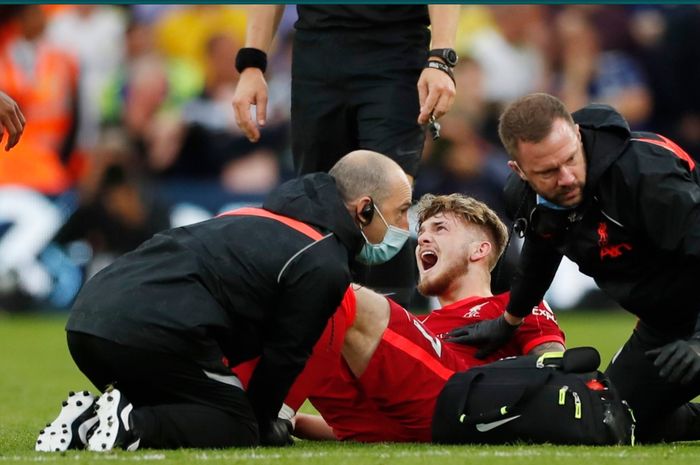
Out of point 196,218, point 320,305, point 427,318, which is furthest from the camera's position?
point 196,218

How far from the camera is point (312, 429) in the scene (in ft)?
20.3

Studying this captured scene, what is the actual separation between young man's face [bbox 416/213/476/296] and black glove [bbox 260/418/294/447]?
4.72 ft

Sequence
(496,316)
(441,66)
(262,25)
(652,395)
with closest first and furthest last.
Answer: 1. (652,395)
2. (441,66)
3. (496,316)
4. (262,25)

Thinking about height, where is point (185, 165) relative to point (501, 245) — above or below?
below

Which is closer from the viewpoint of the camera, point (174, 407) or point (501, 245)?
point (174, 407)

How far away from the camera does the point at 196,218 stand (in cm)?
1400

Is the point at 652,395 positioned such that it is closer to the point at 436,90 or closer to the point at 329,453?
the point at 329,453

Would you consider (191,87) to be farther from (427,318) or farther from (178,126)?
(427,318)

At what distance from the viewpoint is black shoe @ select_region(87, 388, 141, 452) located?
5238 mm

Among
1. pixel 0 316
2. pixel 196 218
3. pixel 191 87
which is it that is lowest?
pixel 0 316

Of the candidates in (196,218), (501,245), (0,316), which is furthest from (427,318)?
(0,316)

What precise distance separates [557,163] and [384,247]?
900 mm

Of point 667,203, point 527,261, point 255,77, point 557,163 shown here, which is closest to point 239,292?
point 557,163

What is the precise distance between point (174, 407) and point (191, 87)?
9135 millimetres
